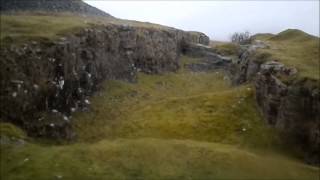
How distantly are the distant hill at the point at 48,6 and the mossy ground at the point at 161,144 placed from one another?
1568 cm

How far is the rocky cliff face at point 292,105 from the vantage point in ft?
166

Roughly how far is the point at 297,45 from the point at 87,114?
31.2 m

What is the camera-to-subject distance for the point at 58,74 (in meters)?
51.8

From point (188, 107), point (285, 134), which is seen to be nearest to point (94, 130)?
point (188, 107)

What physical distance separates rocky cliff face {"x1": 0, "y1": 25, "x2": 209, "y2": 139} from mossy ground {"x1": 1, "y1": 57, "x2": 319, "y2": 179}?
1879 millimetres

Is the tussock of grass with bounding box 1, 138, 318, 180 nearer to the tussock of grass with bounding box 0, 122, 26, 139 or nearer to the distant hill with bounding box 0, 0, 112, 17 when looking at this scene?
the tussock of grass with bounding box 0, 122, 26, 139

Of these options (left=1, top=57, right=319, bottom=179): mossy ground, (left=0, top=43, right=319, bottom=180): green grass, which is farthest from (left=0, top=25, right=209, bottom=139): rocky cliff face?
(left=1, top=57, right=319, bottom=179): mossy ground

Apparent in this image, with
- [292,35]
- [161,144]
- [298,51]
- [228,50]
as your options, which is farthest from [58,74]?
[228,50]

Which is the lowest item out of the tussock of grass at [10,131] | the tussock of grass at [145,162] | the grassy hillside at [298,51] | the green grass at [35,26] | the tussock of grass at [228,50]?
the tussock of grass at [145,162]

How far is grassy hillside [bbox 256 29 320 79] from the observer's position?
184 feet

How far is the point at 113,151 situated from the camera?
45.1m

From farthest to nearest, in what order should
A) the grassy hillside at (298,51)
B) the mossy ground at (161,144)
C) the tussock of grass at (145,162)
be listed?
the grassy hillside at (298,51) < the mossy ground at (161,144) < the tussock of grass at (145,162)

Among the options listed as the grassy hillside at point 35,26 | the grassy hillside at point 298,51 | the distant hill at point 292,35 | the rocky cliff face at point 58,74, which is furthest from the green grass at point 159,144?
the distant hill at point 292,35

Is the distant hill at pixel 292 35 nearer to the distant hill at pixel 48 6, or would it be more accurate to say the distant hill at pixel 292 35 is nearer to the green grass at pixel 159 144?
Result: the green grass at pixel 159 144
